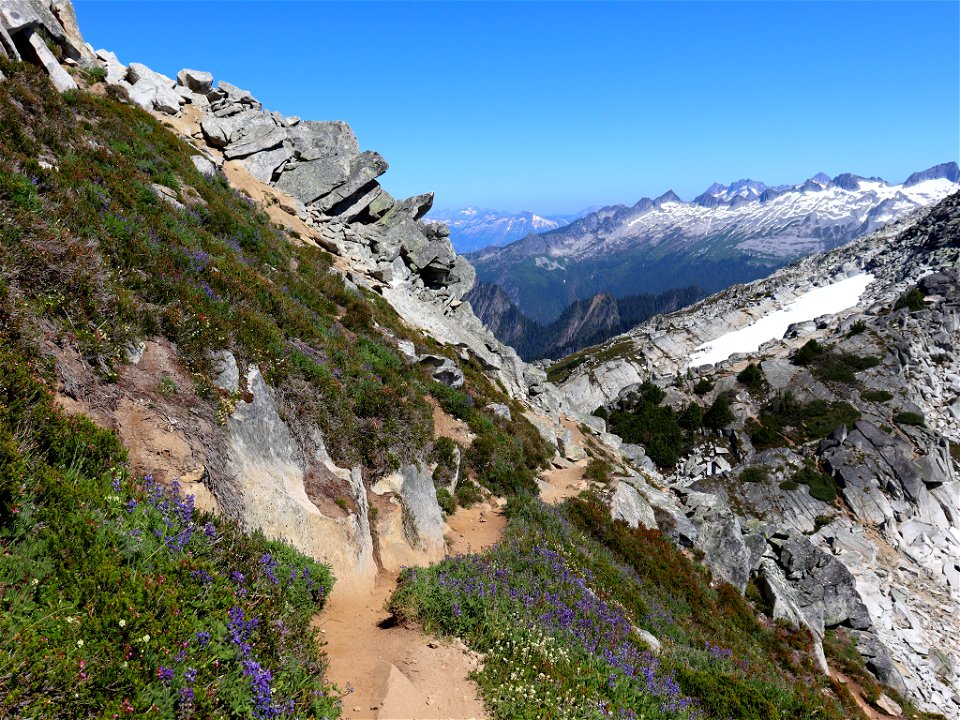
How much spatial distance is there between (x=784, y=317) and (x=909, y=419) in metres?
71.3

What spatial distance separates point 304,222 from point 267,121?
10830 mm

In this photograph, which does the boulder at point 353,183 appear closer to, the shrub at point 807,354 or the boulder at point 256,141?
the boulder at point 256,141

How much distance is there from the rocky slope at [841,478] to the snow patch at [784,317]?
10.2 m

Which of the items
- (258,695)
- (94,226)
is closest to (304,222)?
(94,226)

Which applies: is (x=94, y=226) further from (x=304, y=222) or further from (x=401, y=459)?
(x=304, y=222)

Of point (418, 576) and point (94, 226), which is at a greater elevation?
point (94, 226)

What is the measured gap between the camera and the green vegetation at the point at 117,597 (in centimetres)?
396

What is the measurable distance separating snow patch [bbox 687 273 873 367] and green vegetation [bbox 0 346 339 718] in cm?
10043

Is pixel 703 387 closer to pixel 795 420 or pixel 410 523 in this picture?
pixel 795 420

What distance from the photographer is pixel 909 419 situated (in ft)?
164

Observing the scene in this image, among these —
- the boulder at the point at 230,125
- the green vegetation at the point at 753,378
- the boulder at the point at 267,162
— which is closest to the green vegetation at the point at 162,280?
the boulder at the point at 267,162

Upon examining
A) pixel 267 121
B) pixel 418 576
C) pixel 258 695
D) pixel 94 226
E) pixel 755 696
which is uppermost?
pixel 267 121

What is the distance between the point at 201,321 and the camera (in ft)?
33.0

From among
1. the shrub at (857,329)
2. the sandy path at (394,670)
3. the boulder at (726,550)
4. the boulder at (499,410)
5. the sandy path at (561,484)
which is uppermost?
the shrub at (857,329)
